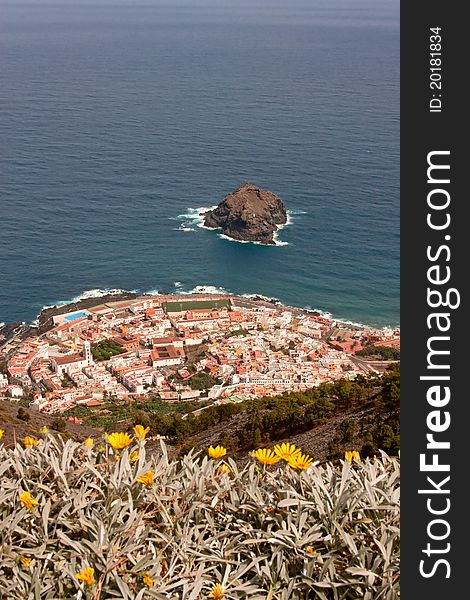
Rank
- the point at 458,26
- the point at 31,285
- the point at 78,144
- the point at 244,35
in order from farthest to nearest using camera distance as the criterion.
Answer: the point at 244,35, the point at 78,144, the point at 31,285, the point at 458,26

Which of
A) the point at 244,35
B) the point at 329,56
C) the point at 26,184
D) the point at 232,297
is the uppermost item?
the point at 244,35

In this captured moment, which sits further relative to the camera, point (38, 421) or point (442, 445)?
point (38, 421)

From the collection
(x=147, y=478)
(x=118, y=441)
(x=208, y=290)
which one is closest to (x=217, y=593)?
(x=147, y=478)

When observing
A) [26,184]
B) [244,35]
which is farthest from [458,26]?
[244,35]

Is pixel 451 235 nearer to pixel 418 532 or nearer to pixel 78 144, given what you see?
pixel 418 532

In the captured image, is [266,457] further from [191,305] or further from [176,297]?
[176,297]

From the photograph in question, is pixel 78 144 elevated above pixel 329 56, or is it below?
below

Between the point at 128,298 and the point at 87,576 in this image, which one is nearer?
the point at 87,576
